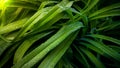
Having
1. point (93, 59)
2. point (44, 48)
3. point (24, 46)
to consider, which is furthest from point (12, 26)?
point (93, 59)

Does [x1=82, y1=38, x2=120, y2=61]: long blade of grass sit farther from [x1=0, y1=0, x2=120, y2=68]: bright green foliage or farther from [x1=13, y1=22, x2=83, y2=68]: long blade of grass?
[x1=13, y1=22, x2=83, y2=68]: long blade of grass

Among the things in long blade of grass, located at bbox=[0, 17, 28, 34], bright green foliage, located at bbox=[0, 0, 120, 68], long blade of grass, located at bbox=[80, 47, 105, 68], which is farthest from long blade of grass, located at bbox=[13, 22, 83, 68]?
long blade of grass, located at bbox=[0, 17, 28, 34]

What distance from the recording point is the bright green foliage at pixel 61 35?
100 cm

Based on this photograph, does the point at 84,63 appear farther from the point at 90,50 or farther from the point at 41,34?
the point at 41,34

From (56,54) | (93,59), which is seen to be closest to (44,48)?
(56,54)

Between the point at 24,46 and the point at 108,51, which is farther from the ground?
the point at 24,46

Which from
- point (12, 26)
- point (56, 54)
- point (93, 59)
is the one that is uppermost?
point (12, 26)

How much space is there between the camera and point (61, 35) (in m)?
1.02

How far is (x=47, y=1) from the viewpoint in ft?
3.82

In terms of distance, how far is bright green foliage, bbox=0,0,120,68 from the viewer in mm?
1002

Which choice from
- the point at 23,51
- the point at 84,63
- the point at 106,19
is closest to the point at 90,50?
the point at 84,63

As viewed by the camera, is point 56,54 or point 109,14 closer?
point 56,54

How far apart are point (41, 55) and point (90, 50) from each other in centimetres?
29

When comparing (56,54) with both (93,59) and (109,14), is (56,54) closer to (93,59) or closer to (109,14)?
(93,59)
